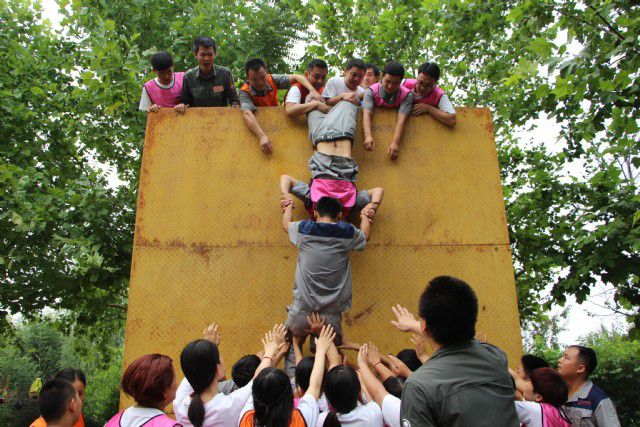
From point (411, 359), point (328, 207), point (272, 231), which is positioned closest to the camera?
point (411, 359)

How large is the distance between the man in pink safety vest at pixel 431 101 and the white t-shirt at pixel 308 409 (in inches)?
134

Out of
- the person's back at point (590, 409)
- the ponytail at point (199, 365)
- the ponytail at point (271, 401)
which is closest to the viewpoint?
the ponytail at point (271, 401)

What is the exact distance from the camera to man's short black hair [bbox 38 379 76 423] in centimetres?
295

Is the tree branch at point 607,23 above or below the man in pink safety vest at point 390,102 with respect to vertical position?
above

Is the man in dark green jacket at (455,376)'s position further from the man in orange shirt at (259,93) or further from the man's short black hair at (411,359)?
the man in orange shirt at (259,93)

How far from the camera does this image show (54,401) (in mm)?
2967

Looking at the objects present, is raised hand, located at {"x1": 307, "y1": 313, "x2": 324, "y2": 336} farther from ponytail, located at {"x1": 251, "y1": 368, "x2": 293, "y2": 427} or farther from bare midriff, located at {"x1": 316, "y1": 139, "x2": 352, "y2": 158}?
bare midriff, located at {"x1": 316, "y1": 139, "x2": 352, "y2": 158}

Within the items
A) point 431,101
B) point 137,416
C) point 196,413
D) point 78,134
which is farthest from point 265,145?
point 78,134

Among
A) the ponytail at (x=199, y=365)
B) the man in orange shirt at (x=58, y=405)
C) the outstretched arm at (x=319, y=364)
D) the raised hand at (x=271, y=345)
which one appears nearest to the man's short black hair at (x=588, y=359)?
the outstretched arm at (x=319, y=364)

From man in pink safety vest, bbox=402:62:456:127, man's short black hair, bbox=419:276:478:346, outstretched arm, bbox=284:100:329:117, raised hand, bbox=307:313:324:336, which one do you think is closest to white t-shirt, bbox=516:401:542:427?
man's short black hair, bbox=419:276:478:346

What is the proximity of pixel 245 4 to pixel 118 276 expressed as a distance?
273 inches

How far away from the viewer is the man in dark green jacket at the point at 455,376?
6.56 ft

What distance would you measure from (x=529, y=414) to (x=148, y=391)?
86.2 inches

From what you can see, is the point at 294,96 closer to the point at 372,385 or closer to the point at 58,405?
the point at 372,385
